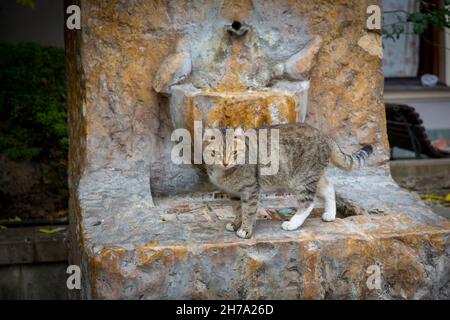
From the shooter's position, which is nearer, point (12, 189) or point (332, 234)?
point (332, 234)

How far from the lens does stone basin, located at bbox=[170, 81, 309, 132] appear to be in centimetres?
537

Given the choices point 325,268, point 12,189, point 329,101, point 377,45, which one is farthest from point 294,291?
point 12,189

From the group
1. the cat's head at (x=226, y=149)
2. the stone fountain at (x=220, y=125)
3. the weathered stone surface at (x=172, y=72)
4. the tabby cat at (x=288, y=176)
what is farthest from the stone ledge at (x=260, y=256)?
the weathered stone surface at (x=172, y=72)

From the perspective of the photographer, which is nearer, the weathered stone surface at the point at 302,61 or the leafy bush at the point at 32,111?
the weathered stone surface at the point at 302,61

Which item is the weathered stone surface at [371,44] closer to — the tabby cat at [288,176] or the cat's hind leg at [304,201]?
the tabby cat at [288,176]

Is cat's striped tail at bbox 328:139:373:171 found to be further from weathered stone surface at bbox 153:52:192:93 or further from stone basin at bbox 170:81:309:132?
weathered stone surface at bbox 153:52:192:93

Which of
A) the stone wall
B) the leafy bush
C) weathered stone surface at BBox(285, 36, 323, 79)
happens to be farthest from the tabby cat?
the leafy bush

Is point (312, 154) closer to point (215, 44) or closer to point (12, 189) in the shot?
point (215, 44)

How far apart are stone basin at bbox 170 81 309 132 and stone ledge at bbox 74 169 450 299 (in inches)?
28.9

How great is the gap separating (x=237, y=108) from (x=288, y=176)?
809mm

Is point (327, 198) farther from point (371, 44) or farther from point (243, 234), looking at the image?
point (371, 44)

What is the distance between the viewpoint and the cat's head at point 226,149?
4.57m

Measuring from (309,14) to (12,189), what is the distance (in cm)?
314

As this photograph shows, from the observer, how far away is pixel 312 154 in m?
4.82
